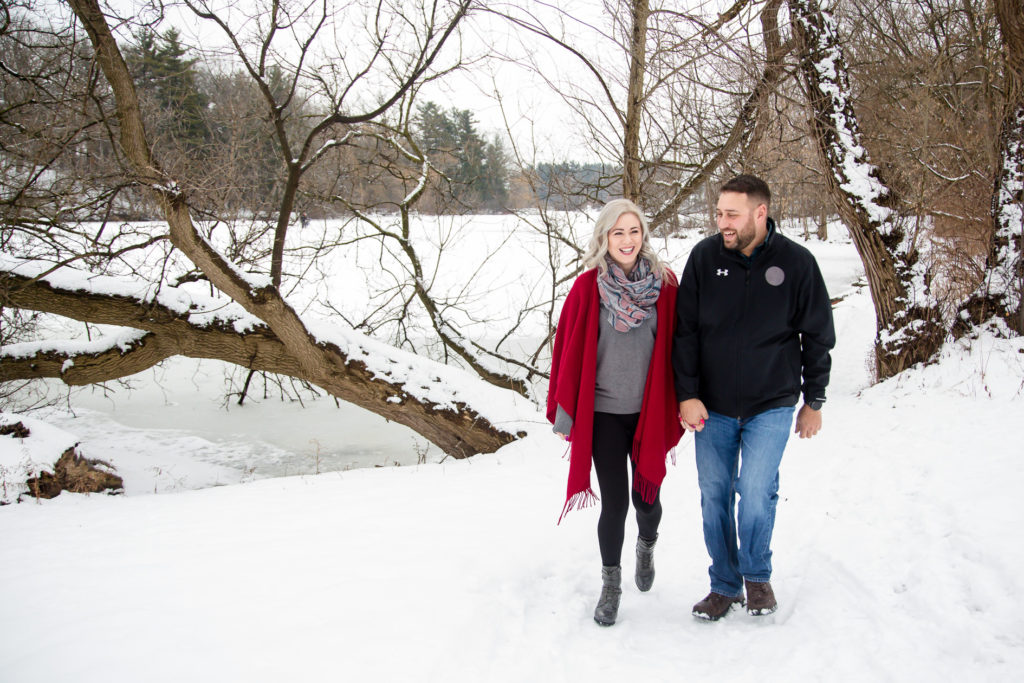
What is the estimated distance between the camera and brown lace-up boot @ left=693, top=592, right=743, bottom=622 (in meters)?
2.75

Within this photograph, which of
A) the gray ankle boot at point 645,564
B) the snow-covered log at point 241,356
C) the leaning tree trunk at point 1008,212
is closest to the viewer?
the gray ankle boot at point 645,564

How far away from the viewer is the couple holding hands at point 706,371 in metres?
2.48

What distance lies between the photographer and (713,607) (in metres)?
2.77

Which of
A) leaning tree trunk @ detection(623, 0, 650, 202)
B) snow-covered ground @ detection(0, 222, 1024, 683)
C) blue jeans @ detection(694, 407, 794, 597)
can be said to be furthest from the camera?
leaning tree trunk @ detection(623, 0, 650, 202)

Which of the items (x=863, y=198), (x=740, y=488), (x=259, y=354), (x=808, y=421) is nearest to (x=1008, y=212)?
(x=863, y=198)

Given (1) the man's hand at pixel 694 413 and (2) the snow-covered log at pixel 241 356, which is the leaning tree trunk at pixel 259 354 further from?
(1) the man's hand at pixel 694 413

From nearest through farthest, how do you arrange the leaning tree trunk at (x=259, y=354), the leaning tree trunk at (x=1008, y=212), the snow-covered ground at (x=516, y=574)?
the snow-covered ground at (x=516, y=574)
the leaning tree trunk at (x=1008, y=212)
the leaning tree trunk at (x=259, y=354)

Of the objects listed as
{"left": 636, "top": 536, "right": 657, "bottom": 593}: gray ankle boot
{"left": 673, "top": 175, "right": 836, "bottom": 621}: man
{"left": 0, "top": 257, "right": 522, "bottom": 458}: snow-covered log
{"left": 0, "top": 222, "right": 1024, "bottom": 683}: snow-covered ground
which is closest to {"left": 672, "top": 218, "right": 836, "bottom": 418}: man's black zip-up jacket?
{"left": 673, "top": 175, "right": 836, "bottom": 621}: man

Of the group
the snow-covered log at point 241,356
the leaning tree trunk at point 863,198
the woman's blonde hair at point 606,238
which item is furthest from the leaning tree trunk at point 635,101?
the woman's blonde hair at point 606,238

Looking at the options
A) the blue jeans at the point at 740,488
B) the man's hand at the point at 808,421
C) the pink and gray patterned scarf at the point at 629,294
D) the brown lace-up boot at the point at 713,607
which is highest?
the pink and gray patterned scarf at the point at 629,294

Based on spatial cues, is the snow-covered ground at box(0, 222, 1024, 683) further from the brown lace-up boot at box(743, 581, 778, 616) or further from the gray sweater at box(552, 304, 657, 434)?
the gray sweater at box(552, 304, 657, 434)

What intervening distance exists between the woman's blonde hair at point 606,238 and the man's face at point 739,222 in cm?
30

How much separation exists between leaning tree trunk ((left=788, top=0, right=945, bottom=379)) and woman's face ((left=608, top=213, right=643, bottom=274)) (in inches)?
179

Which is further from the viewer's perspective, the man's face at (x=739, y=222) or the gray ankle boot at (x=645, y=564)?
the gray ankle boot at (x=645, y=564)
